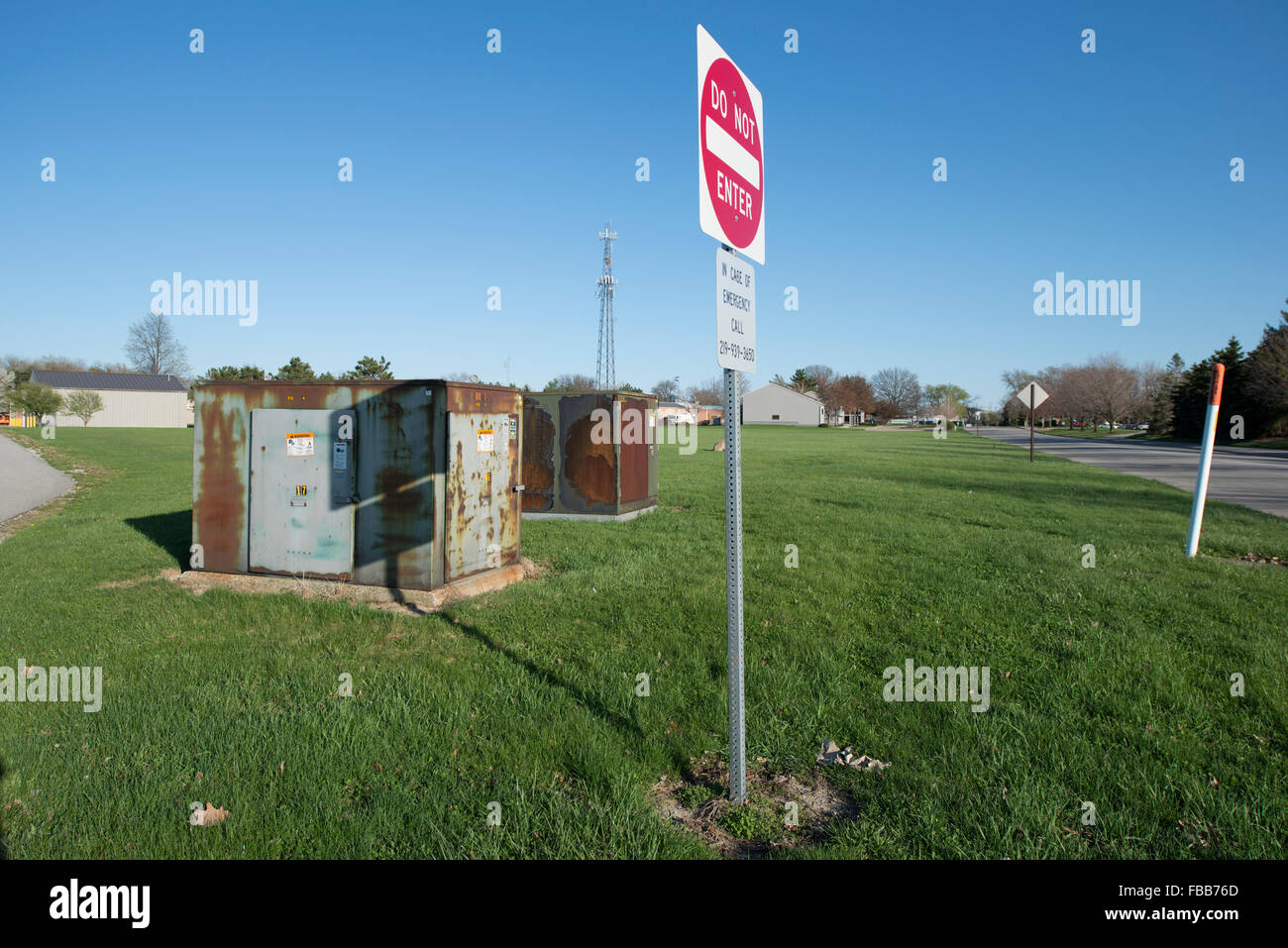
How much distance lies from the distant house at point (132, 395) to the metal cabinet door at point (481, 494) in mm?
87897

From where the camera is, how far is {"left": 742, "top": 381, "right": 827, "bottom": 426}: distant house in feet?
380

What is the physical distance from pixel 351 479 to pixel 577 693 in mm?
3716

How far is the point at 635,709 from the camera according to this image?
4293 millimetres

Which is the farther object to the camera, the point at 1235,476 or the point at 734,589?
the point at 1235,476

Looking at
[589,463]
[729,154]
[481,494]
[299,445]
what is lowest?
[481,494]

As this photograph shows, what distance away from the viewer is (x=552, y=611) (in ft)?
21.6

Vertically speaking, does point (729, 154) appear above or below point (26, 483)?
above

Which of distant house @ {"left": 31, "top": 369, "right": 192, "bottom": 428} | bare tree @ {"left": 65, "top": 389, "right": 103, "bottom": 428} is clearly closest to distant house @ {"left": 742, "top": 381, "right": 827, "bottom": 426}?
distant house @ {"left": 31, "top": 369, "right": 192, "bottom": 428}

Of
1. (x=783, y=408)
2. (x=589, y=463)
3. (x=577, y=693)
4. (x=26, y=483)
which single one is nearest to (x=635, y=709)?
(x=577, y=693)

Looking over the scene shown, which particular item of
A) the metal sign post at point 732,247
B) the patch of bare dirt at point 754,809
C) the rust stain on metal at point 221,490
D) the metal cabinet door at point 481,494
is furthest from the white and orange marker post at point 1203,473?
the rust stain on metal at point 221,490

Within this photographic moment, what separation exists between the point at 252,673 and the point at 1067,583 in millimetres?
7715

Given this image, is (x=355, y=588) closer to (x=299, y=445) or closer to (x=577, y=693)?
(x=299, y=445)

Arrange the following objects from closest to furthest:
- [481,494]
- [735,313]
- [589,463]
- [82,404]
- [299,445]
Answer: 1. [735,313]
2. [299,445]
3. [481,494]
4. [589,463]
5. [82,404]

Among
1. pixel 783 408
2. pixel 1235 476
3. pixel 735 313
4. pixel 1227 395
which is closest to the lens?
pixel 735 313
